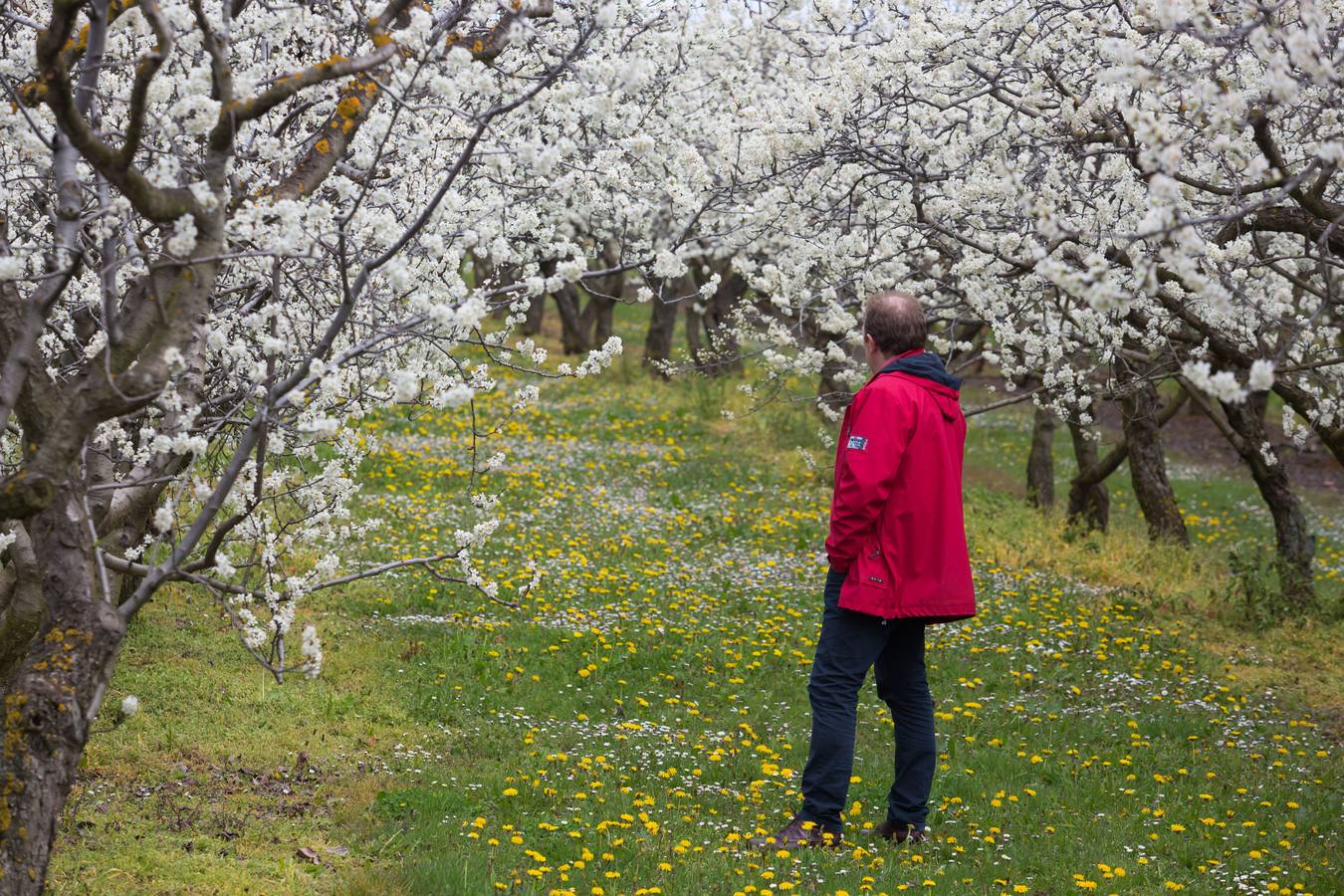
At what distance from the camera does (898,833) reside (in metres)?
5.21

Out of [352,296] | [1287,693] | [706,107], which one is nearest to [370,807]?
[352,296]

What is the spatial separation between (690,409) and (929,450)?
44.7ft

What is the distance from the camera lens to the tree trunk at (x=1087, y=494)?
13094mm

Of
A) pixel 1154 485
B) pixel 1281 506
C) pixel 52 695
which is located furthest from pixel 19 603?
pixel 1154 485

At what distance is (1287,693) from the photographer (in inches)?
318

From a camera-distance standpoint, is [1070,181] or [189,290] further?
[1070,181]

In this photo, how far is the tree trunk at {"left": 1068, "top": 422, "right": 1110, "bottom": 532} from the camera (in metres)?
13.1

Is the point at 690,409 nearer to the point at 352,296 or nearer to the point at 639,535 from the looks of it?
the point at 639,535

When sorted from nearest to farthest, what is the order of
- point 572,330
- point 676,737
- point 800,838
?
point 800,838, point 676,737, point 572,330

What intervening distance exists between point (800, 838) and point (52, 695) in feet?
9.27

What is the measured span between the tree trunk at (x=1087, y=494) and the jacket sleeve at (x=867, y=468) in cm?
875

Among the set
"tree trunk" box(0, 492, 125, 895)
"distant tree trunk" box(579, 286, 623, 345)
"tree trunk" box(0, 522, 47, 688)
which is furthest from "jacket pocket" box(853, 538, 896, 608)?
"distant tree trunk" box(579, 286, 623, 345)

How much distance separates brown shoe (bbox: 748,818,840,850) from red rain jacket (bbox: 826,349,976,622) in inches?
36.9

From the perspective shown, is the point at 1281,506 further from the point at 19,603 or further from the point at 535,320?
the point at 535,320
